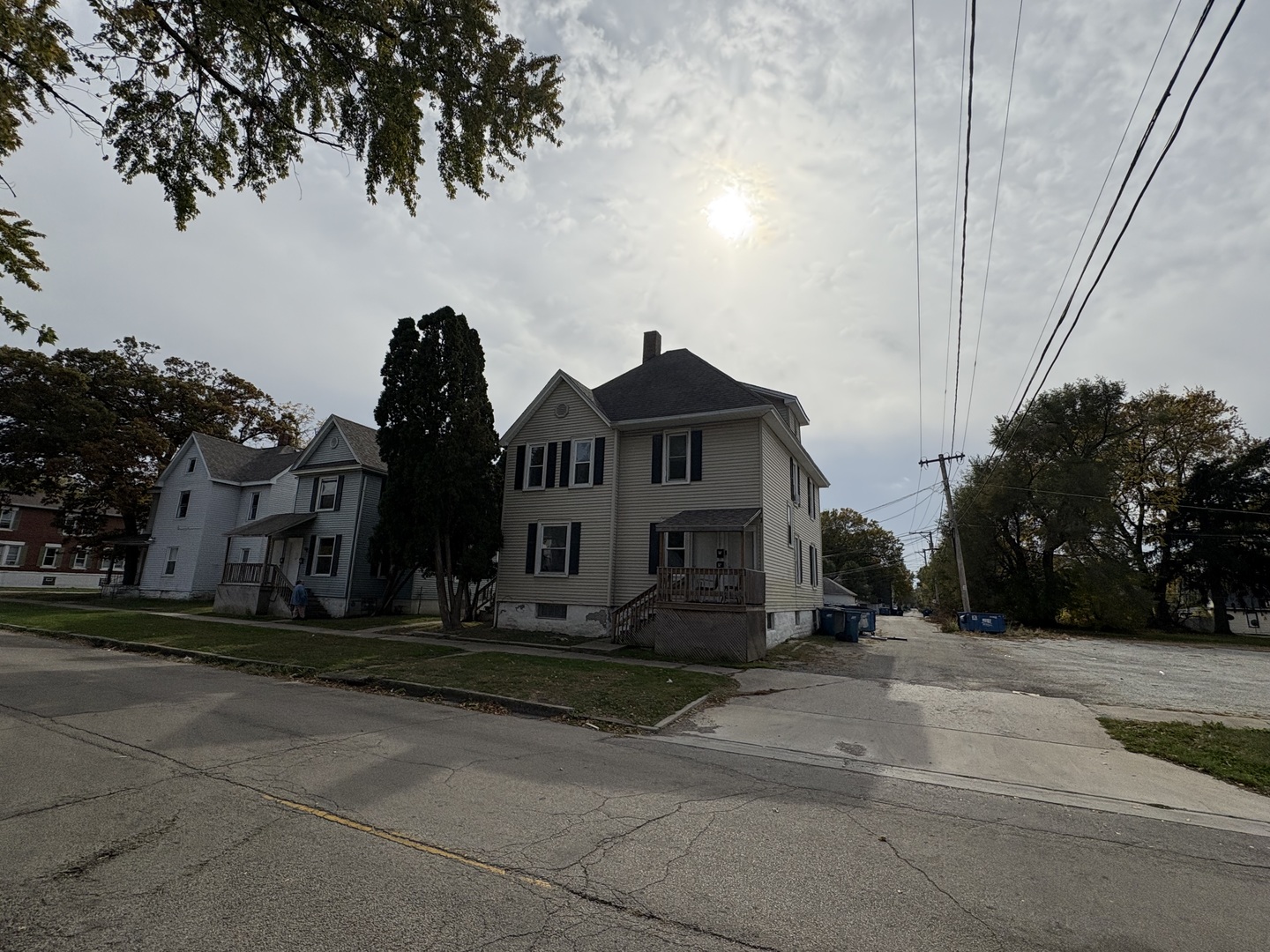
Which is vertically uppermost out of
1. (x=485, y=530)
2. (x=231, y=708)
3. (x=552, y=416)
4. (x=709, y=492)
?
(x=552, y=416)

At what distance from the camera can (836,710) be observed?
9.59 meters

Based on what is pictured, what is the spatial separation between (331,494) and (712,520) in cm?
1765

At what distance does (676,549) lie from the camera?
18109 mm

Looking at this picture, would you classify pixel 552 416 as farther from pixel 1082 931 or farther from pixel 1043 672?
pixel 1082 931

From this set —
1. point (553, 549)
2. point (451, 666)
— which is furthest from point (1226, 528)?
point (451, 666)

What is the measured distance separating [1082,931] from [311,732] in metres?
7.31

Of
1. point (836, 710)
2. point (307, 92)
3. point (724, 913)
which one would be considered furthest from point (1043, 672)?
point (307, 92)

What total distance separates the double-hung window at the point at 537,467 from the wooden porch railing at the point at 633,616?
18.0 feet

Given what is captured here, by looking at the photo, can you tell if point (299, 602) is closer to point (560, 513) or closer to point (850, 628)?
point (560, 513)

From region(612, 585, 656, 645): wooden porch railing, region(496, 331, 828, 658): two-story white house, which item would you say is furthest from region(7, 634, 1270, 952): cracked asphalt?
region(612, 585, 656, 645): wooden porch railing

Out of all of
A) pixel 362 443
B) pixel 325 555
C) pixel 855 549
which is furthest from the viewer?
pixel 855 549

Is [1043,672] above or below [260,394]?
below

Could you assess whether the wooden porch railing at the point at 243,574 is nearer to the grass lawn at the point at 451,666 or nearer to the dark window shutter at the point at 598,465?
the grass lawn at the point at 451,666

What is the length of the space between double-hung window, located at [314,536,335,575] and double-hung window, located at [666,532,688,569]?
48.5 feet
